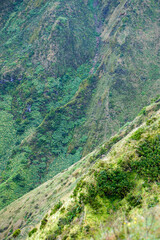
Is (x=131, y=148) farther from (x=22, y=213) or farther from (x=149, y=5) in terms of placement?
(x=149, y=5)

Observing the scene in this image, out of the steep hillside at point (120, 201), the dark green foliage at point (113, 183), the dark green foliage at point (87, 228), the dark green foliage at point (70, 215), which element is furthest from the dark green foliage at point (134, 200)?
the dark green foliage at point (70, 215)

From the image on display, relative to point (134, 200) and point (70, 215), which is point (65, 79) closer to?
point (70, 215)

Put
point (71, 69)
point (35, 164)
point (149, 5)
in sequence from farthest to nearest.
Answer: point (71, 69), point (149, 5), point (35, 164)

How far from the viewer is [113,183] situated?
14.0 meters

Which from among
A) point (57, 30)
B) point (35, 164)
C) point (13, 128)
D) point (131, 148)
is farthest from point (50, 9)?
point (131, 148)

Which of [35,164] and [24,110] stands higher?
[24,110]

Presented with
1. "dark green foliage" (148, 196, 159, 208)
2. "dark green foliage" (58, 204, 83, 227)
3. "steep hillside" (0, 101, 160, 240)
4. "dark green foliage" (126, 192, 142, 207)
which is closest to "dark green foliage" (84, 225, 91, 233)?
"steep hillside" (0, 101, 160, 240)

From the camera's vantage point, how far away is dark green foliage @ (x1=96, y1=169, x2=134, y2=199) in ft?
44.6

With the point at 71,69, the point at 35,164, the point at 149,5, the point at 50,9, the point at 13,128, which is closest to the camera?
the point at 35,164

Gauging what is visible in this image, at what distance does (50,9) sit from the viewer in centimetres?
8900

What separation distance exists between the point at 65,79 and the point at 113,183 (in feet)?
229

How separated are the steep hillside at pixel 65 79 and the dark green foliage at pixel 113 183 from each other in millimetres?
43374

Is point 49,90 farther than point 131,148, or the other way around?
point 49,90

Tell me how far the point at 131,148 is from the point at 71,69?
7188 cm
